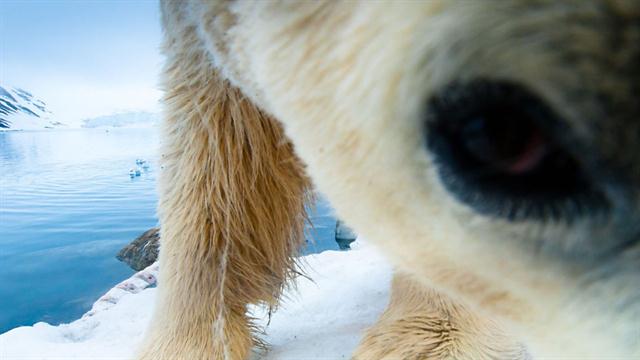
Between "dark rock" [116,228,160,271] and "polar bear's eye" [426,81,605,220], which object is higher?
"dark rock" [116,228,160,271]

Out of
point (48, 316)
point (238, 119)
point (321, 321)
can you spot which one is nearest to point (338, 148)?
point (238, 119)

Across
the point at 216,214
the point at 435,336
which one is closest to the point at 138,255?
the point at 216,214

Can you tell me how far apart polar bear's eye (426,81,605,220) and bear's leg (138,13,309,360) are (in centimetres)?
46

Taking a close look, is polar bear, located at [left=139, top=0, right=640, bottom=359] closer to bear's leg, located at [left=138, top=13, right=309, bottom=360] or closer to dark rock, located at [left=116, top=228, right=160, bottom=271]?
bear's leg, located at [left=138, top=13, right=309, bottom=360]

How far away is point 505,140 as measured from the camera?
0.65ft

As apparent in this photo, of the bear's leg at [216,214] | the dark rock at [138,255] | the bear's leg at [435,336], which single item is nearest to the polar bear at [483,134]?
the bear's leg at [216,214]

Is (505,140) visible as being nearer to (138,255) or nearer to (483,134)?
(483,134)

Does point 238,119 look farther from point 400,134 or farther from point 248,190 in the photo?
point 400,134

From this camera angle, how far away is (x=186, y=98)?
67 centimetres

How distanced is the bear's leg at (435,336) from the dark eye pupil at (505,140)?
0.53m

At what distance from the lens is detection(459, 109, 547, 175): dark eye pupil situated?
19 cm

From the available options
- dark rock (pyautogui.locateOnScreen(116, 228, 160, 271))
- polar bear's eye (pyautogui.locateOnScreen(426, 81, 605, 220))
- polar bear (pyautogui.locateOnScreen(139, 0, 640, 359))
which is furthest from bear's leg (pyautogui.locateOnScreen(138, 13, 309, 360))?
dark rock (pyautogui.locateOnScreen(116, 228, 160, 271))

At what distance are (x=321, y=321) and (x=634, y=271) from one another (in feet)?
2.88

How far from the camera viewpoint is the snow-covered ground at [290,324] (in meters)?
0.91
